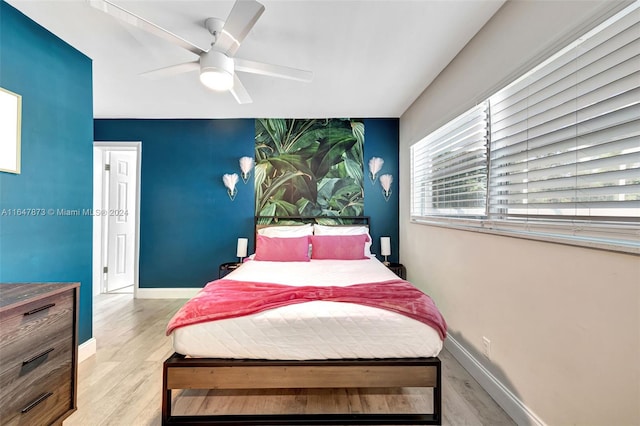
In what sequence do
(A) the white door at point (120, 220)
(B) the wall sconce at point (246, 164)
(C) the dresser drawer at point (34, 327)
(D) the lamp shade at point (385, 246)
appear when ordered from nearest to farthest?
(C) the dresser drawer at point (34, 327)
(D) the lamp shade at point (385, 246)
(B) the wall sconce at point (246, 164)
(A) the white door at point (120, 220)

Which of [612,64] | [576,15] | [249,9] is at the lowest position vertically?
[612,64]

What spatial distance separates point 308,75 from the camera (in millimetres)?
2025

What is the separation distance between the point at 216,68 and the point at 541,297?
230 cm

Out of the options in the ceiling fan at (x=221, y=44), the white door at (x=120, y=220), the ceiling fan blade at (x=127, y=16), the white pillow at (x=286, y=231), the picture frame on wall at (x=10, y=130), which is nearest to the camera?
the ceiling fan blade at (x=127, y=16)

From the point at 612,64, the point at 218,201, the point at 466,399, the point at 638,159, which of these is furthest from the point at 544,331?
the point at 218,201

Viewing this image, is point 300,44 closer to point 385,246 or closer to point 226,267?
point 385,246

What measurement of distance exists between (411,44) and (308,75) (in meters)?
0.85

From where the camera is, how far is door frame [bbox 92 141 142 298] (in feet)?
13.1

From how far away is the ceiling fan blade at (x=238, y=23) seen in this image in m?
1.49

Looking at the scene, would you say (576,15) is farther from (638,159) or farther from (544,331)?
→ (544,331)

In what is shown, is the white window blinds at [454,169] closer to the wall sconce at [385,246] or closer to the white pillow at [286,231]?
the wall sconce at [385,246]

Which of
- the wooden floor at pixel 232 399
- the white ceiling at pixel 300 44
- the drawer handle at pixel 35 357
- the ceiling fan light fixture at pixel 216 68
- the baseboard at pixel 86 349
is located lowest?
the wooden floor at pixel 232 399

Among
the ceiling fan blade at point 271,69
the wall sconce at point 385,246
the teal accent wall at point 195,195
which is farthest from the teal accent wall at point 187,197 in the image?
the ceiling fan blade at point 271,69

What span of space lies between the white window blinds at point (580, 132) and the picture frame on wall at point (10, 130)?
10.4 ft
